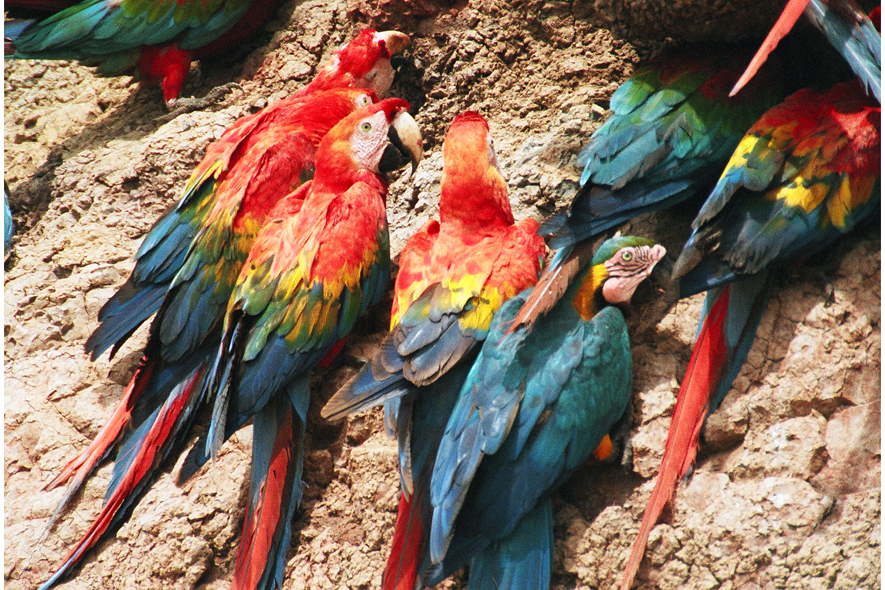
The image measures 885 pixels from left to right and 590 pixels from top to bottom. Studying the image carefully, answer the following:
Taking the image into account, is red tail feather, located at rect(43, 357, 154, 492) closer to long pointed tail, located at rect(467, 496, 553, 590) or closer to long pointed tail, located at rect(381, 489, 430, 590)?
long pointed tail, located at rect(381, 489, 430, 590)

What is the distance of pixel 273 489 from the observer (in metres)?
2.16

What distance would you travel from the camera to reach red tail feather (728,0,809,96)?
1782 mm

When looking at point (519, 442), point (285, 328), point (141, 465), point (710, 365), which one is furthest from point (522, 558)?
point (141, 465)

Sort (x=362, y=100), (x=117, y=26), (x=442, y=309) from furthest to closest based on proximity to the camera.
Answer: (x=117, y=26)
(x=362, y=100)
(x=442, y=309)

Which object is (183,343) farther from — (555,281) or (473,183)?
(555,281)

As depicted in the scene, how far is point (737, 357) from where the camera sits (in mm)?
1961

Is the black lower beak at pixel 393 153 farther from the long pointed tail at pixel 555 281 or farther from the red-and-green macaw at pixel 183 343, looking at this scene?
the long pointed tail at pixel 555 281

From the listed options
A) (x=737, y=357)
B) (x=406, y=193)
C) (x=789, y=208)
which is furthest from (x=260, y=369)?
(x=789, y=208)

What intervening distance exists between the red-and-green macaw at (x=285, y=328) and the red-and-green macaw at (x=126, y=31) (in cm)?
110

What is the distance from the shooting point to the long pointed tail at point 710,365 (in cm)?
189

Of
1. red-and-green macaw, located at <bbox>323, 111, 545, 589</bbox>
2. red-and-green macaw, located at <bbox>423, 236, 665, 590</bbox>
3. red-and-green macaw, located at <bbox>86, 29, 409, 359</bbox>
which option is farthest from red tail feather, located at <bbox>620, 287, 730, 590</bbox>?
red-and-green macaw, located at <bbox>86, 29, 409, 359</bbox>

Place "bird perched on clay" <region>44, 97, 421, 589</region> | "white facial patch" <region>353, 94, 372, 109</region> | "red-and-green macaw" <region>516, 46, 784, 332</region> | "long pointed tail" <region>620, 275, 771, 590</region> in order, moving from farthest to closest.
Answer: "white facial patch" <region>353, 94, 372, 109</region>
"bird perched on clay" <region>44, 97, 421, 589</region>
"red-and-green macaw" <region>516, 46, 784, 332</region>
"long pointed tail" <region>620, 275, 771, 590</region>

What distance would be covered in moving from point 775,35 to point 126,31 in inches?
92.3

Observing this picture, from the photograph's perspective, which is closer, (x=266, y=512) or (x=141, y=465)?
(x=266, y=512)
